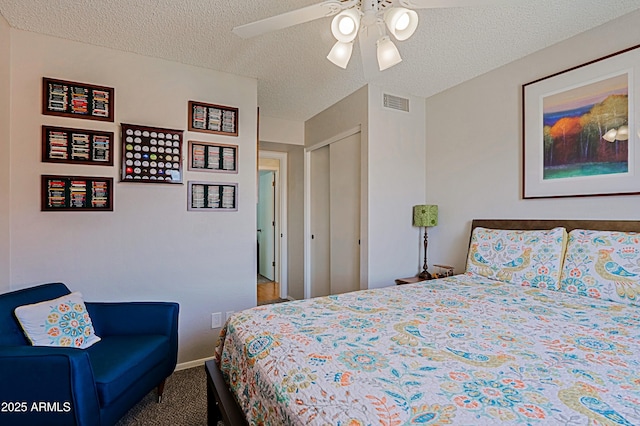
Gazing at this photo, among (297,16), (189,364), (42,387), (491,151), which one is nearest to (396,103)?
(491,151)

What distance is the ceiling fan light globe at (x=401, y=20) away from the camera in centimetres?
146

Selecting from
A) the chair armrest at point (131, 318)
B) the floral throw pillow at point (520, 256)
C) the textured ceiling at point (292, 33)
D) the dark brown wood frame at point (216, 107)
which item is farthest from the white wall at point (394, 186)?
the chair armrest at point (131, 318)

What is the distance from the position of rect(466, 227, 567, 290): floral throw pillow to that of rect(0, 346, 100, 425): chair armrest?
2.47m

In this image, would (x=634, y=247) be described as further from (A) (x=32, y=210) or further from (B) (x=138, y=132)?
(A) (x=32, y=210)

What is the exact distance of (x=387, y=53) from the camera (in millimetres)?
1685

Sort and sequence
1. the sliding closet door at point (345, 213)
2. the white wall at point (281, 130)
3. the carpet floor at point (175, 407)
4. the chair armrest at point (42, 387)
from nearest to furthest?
1. the chair armrest at point (42, 387)
2. the carpet floor at point (175, 407)
3. the sliding closet door at point (345, 213)
4. the white wall at point (281, 130)

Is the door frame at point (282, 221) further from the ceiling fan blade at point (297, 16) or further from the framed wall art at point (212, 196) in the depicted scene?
the ceiling fan blade at point (297, 16)

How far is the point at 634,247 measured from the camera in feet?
5.70

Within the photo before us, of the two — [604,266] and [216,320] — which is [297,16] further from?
[216,320]

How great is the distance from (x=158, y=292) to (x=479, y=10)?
2.95 m

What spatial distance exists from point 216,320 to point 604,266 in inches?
107

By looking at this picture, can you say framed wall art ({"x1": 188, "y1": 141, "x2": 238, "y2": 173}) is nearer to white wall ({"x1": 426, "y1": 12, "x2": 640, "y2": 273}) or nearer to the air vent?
the air vent

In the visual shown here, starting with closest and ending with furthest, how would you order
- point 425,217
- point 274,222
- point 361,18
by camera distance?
point 361,18 < point 425,217 < point 274,222

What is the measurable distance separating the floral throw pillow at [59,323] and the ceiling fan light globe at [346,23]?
2.09 metres
